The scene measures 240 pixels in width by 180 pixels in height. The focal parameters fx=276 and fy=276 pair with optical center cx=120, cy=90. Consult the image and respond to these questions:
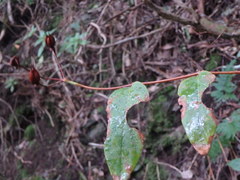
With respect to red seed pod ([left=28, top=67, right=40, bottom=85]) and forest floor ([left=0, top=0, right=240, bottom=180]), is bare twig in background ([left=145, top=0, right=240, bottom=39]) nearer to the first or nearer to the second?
forest floor ([left=0, top=0, right=240, bottom=180])

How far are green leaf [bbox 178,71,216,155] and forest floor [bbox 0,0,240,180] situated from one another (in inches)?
28.5

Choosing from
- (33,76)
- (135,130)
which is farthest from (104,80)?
(135,130)

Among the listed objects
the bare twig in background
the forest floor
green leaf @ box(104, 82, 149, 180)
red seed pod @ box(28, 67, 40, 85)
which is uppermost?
red seed pod @ box(28, 67, 40, 85)

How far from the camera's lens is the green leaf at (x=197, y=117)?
19.7 inches

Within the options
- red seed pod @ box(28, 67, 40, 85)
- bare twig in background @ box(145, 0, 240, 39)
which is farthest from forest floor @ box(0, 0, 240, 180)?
red seed pod @ box(28, 67, 40, 85)

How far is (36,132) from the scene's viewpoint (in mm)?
2133

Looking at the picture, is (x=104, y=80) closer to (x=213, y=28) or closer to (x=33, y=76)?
(x=213, y=28)

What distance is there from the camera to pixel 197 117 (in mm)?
523

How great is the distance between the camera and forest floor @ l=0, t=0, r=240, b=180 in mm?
1424

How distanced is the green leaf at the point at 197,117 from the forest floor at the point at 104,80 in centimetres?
72

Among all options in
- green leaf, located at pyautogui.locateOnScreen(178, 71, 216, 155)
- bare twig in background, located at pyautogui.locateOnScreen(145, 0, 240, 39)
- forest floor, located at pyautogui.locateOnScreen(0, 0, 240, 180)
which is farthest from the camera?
forest floor, located at pyautogui.locateOnScreen(0, 0, 240, 180)

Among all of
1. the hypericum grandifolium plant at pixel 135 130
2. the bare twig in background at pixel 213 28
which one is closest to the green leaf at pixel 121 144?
the hypericum grandifolium plant at pixel 135 130

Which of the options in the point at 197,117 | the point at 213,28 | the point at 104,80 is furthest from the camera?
the point at 104,80

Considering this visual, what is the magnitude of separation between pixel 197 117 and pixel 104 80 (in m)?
1.49
